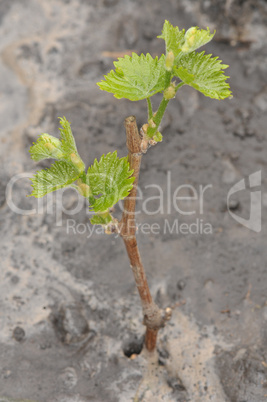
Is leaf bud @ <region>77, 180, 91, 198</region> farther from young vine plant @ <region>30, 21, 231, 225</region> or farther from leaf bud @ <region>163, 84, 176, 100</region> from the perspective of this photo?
leaf bud @ <region>163, 84, 176, 100</region>

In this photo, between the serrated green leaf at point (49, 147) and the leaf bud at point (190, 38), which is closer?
the leaf bud at point (190, 38)

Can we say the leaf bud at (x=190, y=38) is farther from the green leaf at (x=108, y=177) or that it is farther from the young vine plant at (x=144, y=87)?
the green leaf at (x=108, y=177)

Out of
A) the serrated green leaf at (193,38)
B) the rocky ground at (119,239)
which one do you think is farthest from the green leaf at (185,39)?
the rocky ground at (119,239)

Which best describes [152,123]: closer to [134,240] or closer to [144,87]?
[144,87]

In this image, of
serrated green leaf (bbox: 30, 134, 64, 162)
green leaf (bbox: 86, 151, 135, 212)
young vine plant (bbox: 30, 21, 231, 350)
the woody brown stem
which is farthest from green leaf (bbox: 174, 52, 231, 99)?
serrated green leaf (bbox: 30, 134, 64, 162)

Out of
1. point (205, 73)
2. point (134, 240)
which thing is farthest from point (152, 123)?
point (134, 240)

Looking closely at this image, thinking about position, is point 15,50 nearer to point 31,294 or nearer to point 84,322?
point 31,294
